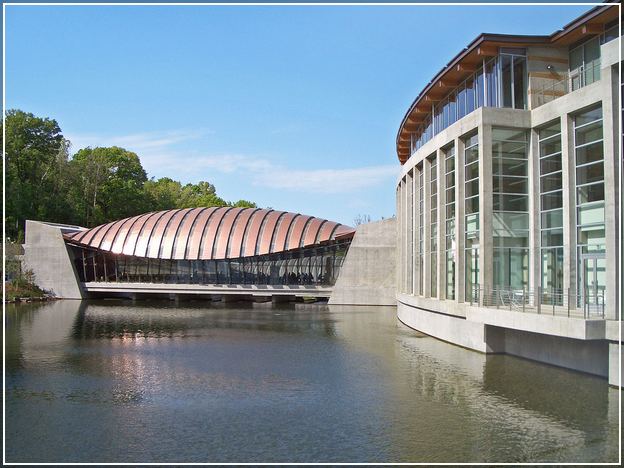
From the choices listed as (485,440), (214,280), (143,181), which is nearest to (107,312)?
(214,280)

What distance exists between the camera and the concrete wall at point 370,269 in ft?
195

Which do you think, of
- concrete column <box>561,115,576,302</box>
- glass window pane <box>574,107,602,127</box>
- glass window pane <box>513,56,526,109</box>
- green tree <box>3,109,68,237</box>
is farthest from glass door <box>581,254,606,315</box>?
green tree <box>3,109,68,237</box>

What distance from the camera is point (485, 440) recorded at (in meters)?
14.2

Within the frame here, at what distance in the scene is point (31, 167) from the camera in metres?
81.9

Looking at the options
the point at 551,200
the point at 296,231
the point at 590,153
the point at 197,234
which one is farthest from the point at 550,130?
the point at 197,234

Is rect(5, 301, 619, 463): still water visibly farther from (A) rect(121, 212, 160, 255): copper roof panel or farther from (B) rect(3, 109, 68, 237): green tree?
(B) rect(3, 109, 68, 237): green tree

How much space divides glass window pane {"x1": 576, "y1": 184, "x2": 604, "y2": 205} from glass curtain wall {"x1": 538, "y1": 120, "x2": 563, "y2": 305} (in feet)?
4.94

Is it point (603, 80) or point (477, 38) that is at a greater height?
point (477, 38)

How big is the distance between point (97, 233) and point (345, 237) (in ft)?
97.4

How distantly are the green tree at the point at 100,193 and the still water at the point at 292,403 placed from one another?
5577 cm

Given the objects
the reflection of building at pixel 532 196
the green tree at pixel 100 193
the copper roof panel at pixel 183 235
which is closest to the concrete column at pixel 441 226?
the reflection of building at pixel 532 196

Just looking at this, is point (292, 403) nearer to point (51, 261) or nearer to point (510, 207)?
point (510, 207)

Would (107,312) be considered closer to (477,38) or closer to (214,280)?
(214,280)

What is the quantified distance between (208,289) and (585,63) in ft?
153
